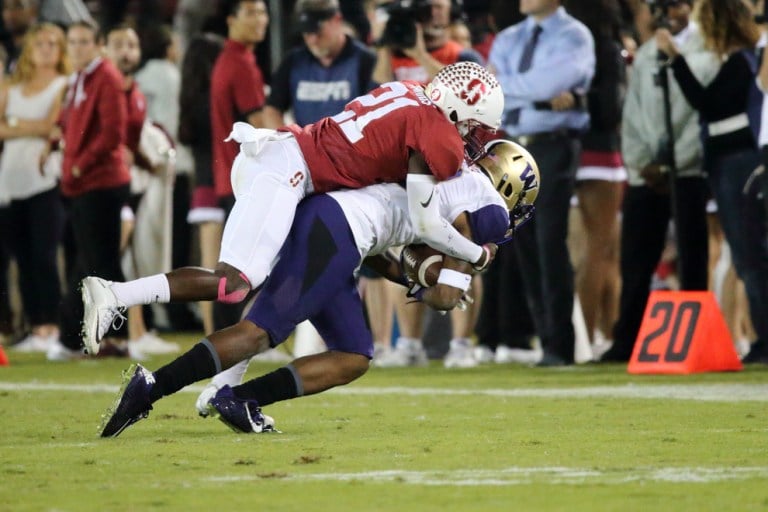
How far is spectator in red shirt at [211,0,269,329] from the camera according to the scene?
11.7m

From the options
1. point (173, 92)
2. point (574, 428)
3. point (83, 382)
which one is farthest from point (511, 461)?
point (173, 92)

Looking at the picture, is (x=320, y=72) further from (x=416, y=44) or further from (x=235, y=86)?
(x=416, y=44)

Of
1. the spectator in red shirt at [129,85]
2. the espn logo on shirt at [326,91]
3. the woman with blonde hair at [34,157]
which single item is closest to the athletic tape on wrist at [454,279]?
the espn logo on shirt at [326,91]

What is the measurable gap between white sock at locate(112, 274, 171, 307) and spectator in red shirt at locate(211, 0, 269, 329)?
506 centimetres

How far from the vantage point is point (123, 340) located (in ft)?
40.6

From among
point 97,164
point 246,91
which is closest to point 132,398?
point 246,91

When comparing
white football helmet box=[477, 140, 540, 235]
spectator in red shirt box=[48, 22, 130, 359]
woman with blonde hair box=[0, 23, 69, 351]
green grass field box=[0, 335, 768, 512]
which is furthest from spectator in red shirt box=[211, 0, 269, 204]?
white football helmet box=[477, 140, 540, 235]

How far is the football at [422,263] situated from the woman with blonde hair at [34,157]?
6.45 metres

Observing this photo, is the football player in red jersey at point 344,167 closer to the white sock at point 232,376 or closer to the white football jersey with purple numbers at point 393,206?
the white football jersey with purple numbers at point 393,206

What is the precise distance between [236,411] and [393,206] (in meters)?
1.07

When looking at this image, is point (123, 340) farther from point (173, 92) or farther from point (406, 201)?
point (406, 201)

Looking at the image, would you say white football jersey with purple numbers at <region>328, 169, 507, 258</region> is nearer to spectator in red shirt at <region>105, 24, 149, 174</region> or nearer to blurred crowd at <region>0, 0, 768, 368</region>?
blurred crowd at <region>0, 0, 768, 368</region>

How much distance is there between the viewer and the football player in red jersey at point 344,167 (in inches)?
262

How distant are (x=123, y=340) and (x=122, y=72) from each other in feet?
6.87
